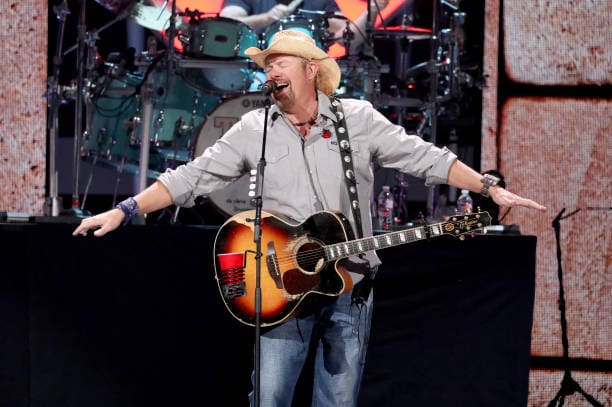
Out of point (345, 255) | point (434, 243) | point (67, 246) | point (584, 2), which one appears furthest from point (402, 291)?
point (584, 2)

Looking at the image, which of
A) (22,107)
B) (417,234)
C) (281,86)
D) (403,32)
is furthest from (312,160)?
(22,107)

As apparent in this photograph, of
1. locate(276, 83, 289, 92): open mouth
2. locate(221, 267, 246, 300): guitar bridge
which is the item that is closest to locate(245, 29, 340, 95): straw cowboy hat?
locate(276, 83, 289, 92): open mouth

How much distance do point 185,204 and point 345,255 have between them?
88cm

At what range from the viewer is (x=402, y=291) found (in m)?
5.00

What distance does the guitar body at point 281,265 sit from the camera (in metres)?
3.61

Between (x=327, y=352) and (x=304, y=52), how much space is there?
1.37 m

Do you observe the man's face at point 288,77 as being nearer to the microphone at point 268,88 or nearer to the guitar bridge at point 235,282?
the microphone at point 268,88

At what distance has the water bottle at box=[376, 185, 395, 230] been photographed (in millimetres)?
6082

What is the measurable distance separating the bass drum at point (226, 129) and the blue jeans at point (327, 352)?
261cm

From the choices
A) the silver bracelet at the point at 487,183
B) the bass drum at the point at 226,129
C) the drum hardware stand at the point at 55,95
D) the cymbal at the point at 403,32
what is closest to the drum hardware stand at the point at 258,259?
the silver bracelet at the point at 487,183

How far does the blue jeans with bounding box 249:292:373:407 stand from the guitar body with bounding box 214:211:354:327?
94mm

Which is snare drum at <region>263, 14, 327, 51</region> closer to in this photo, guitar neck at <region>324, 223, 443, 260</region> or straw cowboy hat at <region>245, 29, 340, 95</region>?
straw cowboy hat at <region>245, 29, 340, 95</region>

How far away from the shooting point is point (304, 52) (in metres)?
3.76

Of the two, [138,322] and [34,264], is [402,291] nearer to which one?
[138,322]
